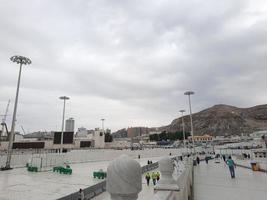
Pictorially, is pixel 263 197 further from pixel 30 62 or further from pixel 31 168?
pixel 30 62

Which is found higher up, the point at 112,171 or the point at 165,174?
the point at 112,171

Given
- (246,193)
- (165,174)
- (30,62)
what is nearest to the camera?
(165,174)

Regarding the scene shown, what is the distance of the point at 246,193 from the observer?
10.1 meters

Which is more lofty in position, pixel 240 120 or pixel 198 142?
pixel 240 120

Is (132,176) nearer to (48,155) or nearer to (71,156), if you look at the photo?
(48,155)

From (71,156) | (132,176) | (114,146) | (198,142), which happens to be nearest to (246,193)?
(132,176)

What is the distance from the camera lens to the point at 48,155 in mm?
29078

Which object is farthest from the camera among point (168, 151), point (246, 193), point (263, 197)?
point (168, 151)

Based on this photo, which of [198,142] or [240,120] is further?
[240,120]

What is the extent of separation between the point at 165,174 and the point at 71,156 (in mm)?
34312

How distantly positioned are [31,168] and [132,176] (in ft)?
83.6

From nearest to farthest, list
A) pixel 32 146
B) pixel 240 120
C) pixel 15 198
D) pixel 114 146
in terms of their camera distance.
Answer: pixel 15 198 < pixel 32 146 < pixel 114 146 < pixel 240 120

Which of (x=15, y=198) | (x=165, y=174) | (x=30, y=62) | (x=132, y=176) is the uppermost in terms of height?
(x=30, y=62)

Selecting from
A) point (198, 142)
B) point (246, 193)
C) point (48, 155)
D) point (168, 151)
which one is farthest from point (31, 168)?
point (198, 142)
